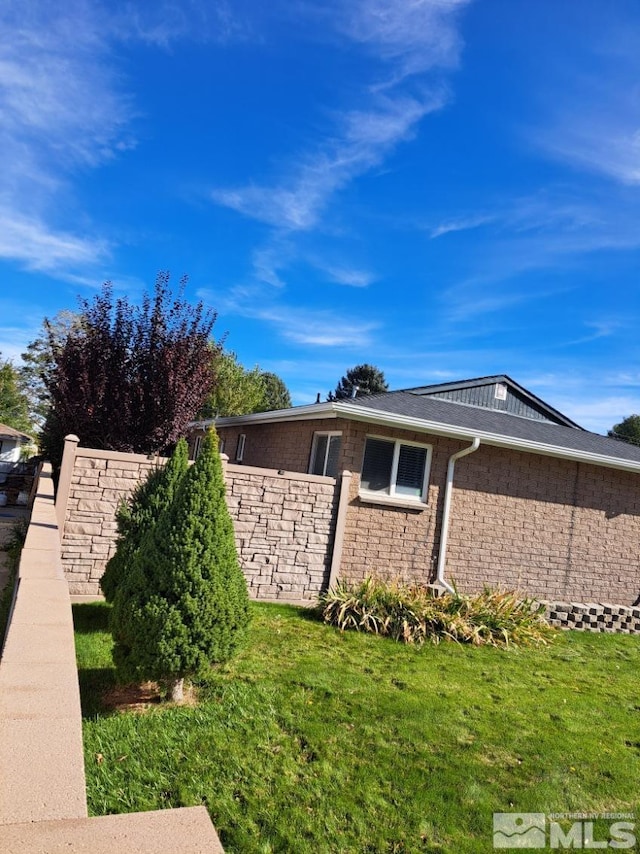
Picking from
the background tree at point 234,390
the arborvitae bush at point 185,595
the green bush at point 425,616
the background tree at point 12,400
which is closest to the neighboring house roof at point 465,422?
the green bush at point 425,616

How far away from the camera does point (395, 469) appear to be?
9281 millimetres

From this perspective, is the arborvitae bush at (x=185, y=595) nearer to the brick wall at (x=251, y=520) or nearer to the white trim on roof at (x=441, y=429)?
the brick wall at (x=251, y=520)

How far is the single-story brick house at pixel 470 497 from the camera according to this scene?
9.01 m

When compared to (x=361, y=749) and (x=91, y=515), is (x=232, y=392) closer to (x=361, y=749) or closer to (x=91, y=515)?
(x=91, y=515)

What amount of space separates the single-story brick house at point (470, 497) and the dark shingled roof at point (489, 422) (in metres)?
0.06

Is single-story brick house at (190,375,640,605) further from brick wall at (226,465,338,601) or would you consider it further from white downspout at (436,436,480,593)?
brick wall at (226,465,338,601)

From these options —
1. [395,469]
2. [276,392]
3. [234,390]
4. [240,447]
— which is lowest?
[395,469]

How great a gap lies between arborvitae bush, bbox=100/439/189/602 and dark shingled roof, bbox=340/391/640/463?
3.71 meters

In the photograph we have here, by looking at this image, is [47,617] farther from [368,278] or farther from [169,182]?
[368,278]

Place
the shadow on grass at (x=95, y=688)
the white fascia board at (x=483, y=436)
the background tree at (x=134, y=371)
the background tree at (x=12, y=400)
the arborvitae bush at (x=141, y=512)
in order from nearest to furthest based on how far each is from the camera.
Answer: the shadow on grass at (x=95, y=688)
the arborvitae bush at (x=141, y=512)
the white fascia board at (x=483, y=436)
the background tree at (x=134, y=371)
the background tree at (x=12, y=400)

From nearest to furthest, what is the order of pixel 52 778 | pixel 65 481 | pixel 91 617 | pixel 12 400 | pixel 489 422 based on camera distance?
pixel 52 778 → pixel 91 617 → pixel 65 481 → pixel 489 422 → pixel 12 400

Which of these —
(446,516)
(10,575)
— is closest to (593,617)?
(446,516)

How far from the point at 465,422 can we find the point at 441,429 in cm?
137

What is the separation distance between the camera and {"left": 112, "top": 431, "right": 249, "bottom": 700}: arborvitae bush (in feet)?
12.6
